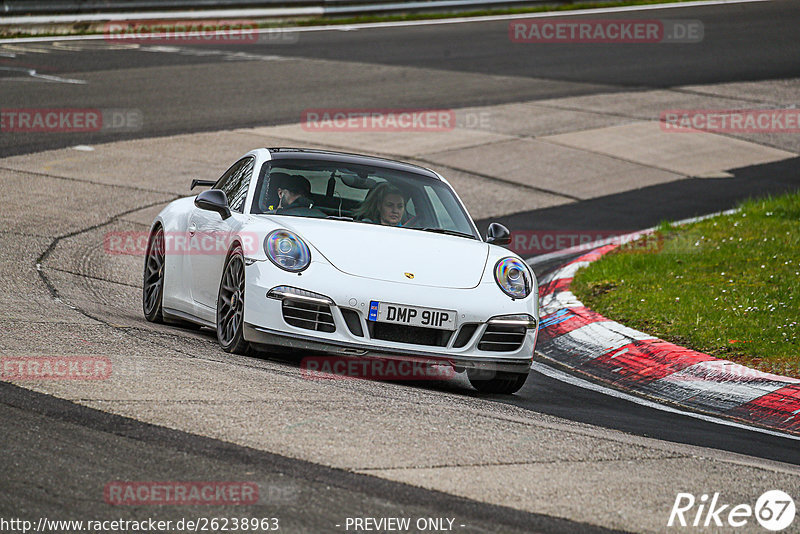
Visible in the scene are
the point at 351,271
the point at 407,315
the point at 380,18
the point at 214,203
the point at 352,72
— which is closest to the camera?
the point at 407,315

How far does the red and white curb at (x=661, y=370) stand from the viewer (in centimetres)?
712

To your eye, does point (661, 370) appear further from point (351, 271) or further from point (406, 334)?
point (351, 271)

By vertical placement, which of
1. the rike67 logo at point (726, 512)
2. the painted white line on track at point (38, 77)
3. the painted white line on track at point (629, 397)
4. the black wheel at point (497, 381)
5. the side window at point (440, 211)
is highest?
the painted white line on track at point (38, 77)

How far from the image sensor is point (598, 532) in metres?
4.16

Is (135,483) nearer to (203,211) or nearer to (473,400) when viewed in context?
(473,400)

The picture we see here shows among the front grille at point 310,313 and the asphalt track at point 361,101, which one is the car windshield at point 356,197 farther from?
the asphalt track at point 361,101

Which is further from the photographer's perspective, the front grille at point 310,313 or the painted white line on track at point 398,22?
the painted white line on track at point 398,22

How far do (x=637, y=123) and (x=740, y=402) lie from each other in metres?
12.3

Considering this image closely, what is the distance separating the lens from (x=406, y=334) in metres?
6.71

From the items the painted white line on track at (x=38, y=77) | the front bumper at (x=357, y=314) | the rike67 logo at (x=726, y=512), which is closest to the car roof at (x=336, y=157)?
the front bumper at (x=357, y=314)

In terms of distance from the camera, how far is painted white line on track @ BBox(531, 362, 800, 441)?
6.77 metres

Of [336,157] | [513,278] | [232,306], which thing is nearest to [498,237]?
[513,278]

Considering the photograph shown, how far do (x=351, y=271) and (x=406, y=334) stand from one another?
1.62ft

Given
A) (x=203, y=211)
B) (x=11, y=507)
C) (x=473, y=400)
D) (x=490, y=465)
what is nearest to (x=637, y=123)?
(x=203, y=211)
